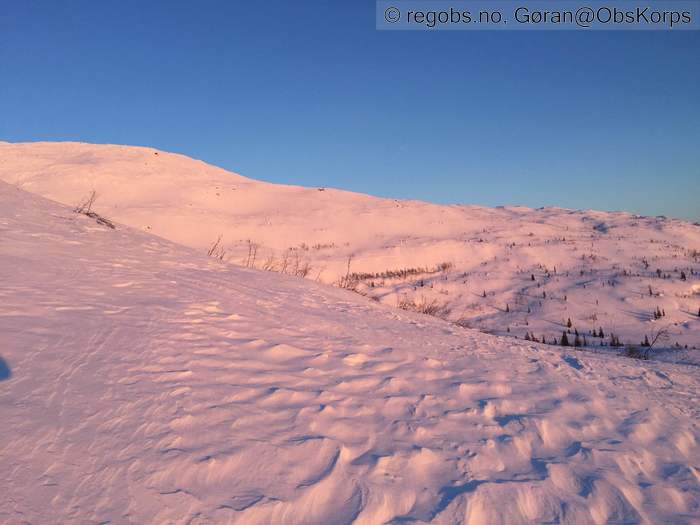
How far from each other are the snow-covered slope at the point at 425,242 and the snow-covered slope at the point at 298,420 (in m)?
3.47

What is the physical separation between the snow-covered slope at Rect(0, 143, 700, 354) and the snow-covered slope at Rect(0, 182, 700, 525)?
11.4 feet

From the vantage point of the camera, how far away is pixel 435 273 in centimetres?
1231

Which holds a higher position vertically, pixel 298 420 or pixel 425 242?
pixel 425 242

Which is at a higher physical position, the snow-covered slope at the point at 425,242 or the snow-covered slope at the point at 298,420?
the snow-covered slope at the point at 425,242

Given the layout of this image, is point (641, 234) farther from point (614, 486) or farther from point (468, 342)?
point (614, 486)

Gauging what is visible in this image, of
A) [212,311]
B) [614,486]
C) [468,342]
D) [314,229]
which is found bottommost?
[614,486]

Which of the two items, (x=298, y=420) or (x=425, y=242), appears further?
(x=425, y=242)

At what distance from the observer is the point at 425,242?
15.8m

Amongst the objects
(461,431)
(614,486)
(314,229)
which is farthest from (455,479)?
(314,229)

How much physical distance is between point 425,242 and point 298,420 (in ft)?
45.6

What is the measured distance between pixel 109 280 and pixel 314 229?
517 inches

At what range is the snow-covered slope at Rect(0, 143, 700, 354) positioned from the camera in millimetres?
8328

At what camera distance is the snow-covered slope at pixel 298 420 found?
1.70m

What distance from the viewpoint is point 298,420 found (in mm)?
2281
